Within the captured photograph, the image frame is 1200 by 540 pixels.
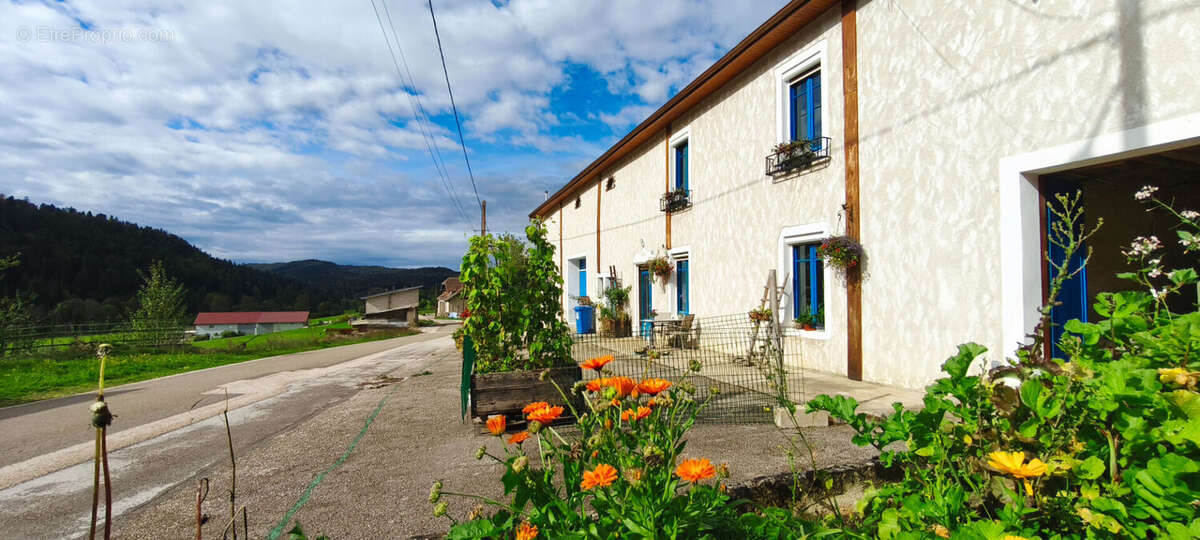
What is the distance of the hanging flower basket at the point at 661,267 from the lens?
430 inches

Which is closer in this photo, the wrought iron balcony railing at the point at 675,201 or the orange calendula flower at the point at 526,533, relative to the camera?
the orange calendula flower at the point at 526,533

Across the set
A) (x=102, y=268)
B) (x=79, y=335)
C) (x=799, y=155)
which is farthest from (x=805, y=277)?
(x=102, y=268)

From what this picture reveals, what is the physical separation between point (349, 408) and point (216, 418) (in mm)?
1472

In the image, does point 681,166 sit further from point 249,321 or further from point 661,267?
point 249,321

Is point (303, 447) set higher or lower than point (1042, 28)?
lower

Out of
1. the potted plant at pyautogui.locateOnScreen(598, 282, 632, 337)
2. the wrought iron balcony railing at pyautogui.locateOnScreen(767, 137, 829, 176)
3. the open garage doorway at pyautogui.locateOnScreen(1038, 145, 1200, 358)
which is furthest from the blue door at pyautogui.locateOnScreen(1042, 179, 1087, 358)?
the potted plant at pyautogui.locateOnScreen(598, 282, 632, 337)

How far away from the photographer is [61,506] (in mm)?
3010

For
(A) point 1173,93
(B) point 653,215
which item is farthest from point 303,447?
(B) point 653,215

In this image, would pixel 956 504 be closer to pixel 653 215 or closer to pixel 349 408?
pixel 349 408

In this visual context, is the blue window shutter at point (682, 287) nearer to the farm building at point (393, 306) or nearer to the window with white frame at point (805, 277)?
the window with white frame at point (805, 277)

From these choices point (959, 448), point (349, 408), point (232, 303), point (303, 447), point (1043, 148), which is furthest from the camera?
point (232, 303)

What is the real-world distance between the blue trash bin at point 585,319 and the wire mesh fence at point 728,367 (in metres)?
4.68

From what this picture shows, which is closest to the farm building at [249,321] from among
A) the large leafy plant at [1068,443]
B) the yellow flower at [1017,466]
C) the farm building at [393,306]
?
the farm building at [393,306]

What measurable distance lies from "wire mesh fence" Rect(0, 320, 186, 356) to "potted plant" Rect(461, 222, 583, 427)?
14.7 m
